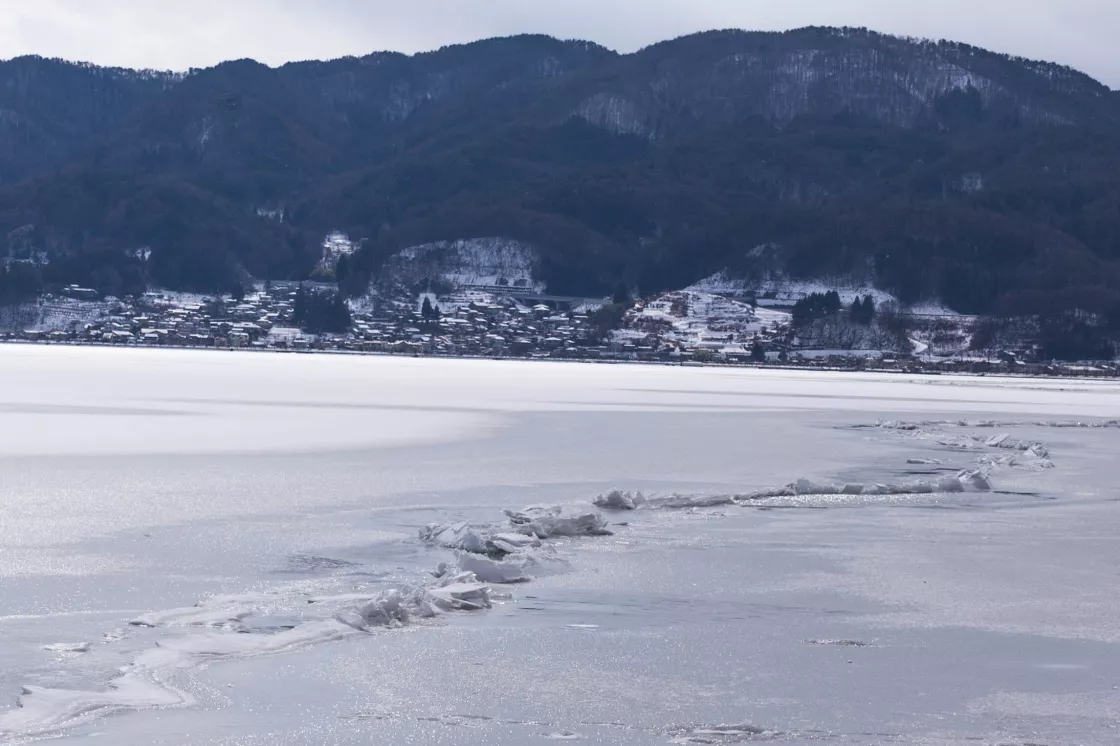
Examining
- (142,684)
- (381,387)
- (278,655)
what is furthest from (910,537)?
(381,387)

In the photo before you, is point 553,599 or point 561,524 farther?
point 561,524

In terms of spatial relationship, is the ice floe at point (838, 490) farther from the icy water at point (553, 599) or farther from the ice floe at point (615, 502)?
the ice floe at point (615, 502)

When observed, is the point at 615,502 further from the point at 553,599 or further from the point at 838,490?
the point at 553,599

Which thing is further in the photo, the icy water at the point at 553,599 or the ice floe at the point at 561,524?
the ice floe at the point at 561,524

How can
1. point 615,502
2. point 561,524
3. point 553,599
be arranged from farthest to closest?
point 615,502 < point 561,524 < point 553,599

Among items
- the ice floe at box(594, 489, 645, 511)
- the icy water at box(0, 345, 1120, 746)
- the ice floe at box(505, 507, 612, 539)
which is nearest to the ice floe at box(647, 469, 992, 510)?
the icy water at box(0, 345, 1120, 746)

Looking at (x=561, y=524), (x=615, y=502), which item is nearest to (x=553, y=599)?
(x=561, y=524)

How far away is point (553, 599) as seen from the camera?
59.9 feet

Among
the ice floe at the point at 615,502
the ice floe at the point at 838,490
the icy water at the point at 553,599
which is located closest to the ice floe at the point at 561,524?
the icy water at the point at 553,599

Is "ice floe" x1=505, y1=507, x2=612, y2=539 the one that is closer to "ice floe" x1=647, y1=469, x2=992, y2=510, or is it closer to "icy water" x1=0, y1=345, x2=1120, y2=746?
"icy water" x1=0, y1=345, x2=1120, y2=746

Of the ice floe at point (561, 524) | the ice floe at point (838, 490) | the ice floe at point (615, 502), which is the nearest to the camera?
the ice floe at point (561, 524)

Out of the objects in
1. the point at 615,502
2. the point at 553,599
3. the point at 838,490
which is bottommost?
the point at 553,599

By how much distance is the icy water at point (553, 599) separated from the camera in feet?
42.3

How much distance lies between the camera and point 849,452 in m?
42.4
